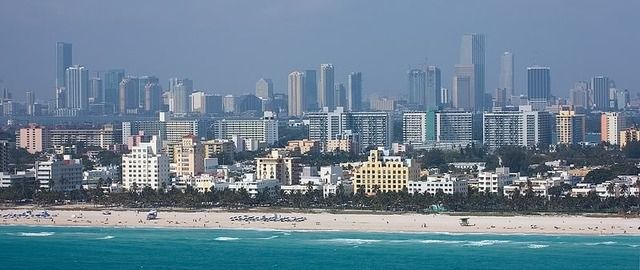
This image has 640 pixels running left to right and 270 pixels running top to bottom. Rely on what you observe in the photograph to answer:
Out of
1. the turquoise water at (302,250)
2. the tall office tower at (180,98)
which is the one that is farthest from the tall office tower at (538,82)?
the turquoise water at (302,250)

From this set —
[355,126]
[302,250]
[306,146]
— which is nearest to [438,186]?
[302,250]

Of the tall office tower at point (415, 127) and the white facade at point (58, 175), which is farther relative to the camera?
the tall office tower at point (415, 127)

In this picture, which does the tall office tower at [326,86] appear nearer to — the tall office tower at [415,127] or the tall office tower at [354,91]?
the tall office tower at [354,91]

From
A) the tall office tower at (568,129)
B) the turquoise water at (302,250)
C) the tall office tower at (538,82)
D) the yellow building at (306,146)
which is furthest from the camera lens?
the tall office tower at (538,82)

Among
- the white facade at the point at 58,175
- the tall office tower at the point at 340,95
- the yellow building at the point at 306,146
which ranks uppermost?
the tall office tower at the point at 340,95

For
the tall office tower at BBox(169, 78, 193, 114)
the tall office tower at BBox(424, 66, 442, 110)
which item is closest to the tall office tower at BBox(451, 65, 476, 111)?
the tall office tower at BBox(424, 66, 442, 110)

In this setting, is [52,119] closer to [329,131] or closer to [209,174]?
[329,131]

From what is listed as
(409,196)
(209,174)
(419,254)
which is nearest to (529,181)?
(409,196)
